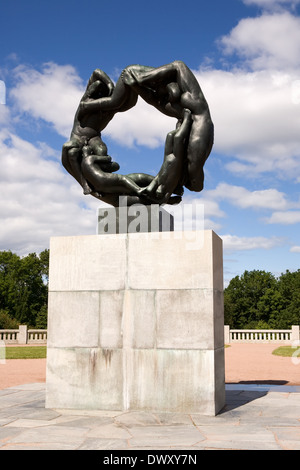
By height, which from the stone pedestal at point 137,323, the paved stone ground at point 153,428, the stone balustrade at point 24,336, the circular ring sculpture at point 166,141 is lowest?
the stone balustrade at point 24,336

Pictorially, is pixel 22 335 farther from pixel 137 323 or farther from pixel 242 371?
pixel 137 323

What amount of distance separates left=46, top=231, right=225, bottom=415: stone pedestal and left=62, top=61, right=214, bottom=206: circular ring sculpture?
102 cm

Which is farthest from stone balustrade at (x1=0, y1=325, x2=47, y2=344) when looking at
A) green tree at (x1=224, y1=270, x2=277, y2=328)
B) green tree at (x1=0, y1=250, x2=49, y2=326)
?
green tree at (x1=224, y1=270, x2=277, y2=328)

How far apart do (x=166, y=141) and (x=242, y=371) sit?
961cm

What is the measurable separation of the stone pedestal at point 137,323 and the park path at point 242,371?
475cm

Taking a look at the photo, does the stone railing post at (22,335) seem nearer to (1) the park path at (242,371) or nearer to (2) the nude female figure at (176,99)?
(1) the park path at (242,371)

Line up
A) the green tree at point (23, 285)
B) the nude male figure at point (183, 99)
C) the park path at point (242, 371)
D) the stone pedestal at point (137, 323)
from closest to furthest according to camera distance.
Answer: the stone pedestal at point (137, 323) < the nude male figure at point (183, 99) < the park path at point (242, 371) < the green tree at point (23, 285)

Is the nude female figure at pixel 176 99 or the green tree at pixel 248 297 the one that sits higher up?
the nude female figure at pixel 176 99

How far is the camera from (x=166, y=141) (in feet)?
22.0

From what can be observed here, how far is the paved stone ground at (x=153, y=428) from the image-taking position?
171 inches

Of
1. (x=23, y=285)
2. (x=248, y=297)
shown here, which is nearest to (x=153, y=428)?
(x=23, y=285)

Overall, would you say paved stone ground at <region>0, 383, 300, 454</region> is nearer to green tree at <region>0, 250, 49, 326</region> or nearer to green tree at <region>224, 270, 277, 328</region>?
green tree at <region>0, 250, 49, 326</region>

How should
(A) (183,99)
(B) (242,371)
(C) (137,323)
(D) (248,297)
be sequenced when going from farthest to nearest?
(D) (248,297)
(B) (242,371)
(A) (183,99)
(C) (137,323)

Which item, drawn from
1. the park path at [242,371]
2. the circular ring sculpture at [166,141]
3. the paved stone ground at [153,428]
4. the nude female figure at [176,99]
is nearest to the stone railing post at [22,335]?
the park path at [242,371]
